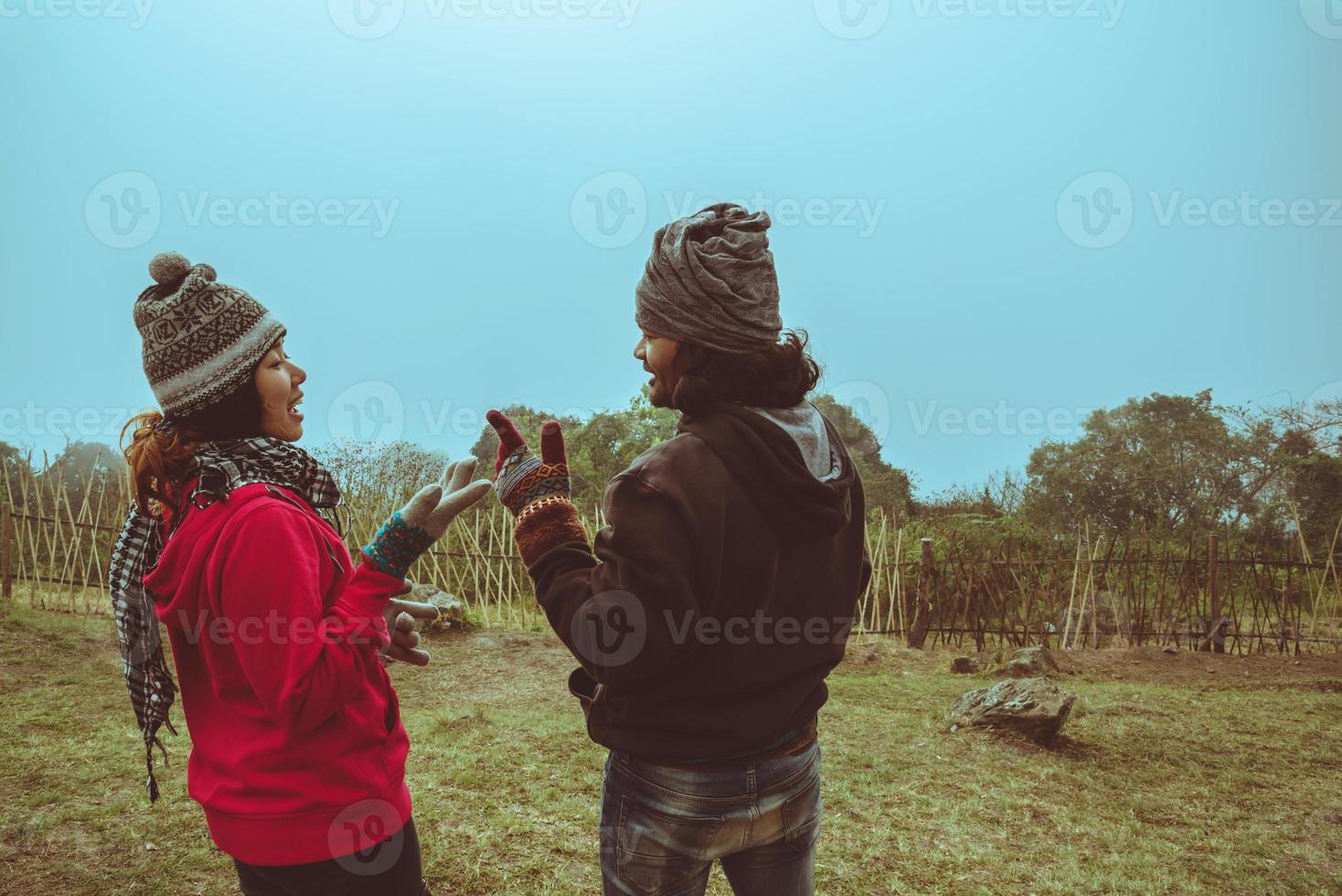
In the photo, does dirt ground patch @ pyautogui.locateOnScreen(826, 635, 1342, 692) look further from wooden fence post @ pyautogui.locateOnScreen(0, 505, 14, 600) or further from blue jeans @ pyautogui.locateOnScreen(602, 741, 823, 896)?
wooden fence post @ pyautogui.locateOnScreen(0, 505, 14, 600)

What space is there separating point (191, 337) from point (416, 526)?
488mm

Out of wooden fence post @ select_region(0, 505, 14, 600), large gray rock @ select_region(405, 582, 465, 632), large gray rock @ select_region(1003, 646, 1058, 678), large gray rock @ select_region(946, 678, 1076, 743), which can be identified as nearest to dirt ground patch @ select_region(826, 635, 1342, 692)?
large gray rock @ select_region(1003, 646, 1058, 678)

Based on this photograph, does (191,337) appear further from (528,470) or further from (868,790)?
(868,790)

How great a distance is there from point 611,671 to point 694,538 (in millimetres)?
230

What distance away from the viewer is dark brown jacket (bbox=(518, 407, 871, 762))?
1254mm

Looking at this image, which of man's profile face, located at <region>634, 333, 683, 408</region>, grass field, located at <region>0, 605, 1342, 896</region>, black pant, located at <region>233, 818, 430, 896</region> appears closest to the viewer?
black pant, located at <region>233, 818, 430, 896</region>

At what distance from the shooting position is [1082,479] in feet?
40.7

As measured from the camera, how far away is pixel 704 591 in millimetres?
1310

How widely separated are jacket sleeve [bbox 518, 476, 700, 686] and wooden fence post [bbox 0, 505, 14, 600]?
820 cm

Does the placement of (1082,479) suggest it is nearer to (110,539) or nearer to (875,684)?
(875,684)

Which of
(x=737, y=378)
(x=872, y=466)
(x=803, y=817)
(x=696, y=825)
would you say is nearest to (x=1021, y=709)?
(x=803, y=817)

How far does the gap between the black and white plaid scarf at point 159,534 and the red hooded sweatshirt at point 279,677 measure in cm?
5

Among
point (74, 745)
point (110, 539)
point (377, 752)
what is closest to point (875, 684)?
point (74, 745)

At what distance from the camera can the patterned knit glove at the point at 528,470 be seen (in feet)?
4.81
